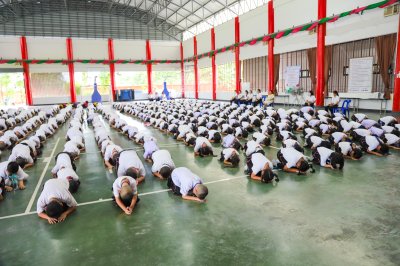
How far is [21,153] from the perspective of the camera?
746 cm

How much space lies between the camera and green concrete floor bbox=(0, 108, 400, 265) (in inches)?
140

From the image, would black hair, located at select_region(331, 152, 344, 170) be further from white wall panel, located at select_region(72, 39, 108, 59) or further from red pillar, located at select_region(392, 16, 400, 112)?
white wall panel, located at select_region(72, 39, 108, 59)

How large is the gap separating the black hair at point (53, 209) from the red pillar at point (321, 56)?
15168mm

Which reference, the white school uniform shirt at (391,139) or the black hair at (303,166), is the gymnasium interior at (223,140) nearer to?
the white school uniform shirt at (391,139)

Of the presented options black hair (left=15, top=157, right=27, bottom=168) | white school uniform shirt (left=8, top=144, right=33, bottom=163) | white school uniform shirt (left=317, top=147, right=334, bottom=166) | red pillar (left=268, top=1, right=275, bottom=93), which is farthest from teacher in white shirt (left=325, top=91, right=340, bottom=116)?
black hair (left=15, top=157, right=27, bottom=168)

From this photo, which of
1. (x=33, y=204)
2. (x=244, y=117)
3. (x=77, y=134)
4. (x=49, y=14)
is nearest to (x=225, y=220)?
(x=33, y=204)

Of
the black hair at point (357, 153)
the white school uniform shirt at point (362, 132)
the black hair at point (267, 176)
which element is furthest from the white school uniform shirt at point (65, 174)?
the white school uniform shirt at point (362, 132)

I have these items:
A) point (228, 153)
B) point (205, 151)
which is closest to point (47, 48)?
point (205, 151)

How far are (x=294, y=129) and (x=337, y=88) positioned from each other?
6.44 meters

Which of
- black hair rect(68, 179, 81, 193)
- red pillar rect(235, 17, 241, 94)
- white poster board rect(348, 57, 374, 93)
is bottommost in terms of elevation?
black hair rect(68, 179, 81, 193)

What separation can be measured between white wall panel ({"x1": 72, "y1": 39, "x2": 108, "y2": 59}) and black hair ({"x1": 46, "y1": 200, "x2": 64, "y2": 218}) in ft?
94.9

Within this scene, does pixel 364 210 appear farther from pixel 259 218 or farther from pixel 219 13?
pixel 219 13

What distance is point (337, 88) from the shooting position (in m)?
16.3

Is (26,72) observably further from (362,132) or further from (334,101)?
(362,132)
